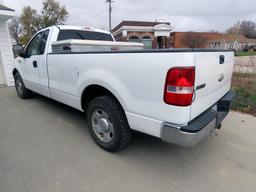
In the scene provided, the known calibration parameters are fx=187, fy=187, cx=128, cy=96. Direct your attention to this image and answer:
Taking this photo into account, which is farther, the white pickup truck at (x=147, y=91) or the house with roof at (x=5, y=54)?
the house with roof at (x=5, y=54)

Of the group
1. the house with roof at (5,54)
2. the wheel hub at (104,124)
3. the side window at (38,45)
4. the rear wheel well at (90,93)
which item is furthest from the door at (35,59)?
the house with roof at (5,54)

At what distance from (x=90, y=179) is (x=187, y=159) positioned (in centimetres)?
138

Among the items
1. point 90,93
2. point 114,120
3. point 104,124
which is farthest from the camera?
point 90,93

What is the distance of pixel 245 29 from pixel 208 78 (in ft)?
269

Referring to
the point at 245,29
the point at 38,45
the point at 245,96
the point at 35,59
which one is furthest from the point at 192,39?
the point at 245,29

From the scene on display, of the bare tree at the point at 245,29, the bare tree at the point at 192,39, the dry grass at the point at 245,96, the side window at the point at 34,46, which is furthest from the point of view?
the bare tree at the point at 245,29

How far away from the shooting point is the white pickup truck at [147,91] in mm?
1841

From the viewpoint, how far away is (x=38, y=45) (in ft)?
13.4

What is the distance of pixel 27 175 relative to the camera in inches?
90.8

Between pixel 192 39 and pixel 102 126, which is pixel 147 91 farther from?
pixel 192 39

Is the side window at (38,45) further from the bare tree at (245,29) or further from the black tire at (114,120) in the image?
the bare tree at (245,29)

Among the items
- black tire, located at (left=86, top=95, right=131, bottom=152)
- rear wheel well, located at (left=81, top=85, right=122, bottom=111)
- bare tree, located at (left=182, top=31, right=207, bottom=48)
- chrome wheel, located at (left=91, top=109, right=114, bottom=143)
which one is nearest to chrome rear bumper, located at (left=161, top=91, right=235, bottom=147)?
black tire, located at (left=86, top=95, right=131, bottom=152)

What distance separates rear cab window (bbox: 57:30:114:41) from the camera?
3897 millimetres

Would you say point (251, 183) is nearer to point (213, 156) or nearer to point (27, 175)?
point (213, 156)
